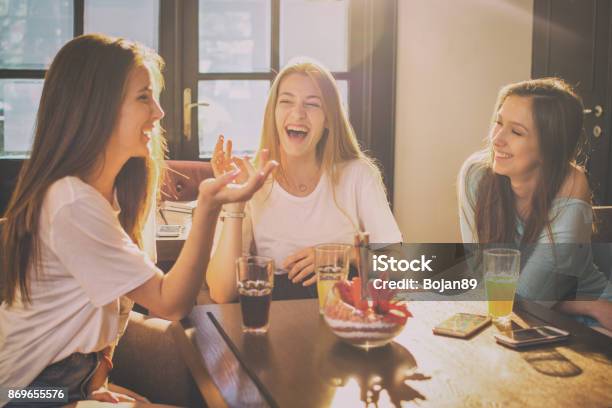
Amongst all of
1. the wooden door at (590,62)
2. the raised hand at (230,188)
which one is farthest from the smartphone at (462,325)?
the wooden door at (590,62)

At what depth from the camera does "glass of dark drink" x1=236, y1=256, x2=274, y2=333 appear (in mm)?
1256

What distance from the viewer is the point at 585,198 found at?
191 centimetres

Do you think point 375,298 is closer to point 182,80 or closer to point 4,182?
point 182,80

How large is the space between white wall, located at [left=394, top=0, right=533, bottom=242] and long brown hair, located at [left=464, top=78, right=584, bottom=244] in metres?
2.07

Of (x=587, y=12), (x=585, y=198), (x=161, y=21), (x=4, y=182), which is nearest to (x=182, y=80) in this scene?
(x=161, y=21)

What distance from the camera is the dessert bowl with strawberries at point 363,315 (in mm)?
→ 1122

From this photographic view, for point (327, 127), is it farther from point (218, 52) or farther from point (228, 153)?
point (218, 52)

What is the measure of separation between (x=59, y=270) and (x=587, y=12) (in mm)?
3146

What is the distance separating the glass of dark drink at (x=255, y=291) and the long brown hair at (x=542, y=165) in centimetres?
92

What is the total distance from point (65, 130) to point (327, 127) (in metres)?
0.97

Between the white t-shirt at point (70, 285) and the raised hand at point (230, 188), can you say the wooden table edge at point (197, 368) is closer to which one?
the white t-shirt at point (70, 285)

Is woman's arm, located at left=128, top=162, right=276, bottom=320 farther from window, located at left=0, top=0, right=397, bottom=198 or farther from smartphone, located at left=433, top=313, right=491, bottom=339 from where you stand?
window, located at left=0, top=0, right=397, bottom=198

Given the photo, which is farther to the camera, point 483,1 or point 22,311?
point 483,1

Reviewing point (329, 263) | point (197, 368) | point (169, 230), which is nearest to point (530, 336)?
point (329, 263)
